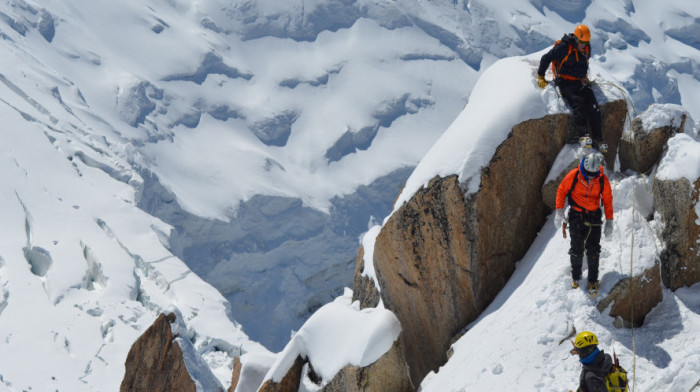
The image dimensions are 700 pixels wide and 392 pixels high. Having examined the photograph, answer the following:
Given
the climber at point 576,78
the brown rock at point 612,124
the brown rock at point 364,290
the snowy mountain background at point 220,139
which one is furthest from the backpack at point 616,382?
the snowy mountain background at point 220,139

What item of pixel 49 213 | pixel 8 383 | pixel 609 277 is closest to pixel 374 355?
pixel 609 277

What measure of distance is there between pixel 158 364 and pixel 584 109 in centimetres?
828

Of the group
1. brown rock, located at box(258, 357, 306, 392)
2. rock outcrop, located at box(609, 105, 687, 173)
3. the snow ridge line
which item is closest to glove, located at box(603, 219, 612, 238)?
rock outcrop, located at box(609, 105, 687, 173)

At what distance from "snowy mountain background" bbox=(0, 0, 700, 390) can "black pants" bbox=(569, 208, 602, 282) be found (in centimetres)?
1334

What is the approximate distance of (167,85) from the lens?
3731 cm

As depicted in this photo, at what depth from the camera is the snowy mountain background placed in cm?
2031

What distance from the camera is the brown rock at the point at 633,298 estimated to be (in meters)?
6.61

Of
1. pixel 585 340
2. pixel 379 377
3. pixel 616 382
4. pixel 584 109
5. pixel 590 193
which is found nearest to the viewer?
pixel 616 382

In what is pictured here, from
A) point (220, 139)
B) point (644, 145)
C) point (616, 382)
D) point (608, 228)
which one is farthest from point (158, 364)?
point (220, 139)

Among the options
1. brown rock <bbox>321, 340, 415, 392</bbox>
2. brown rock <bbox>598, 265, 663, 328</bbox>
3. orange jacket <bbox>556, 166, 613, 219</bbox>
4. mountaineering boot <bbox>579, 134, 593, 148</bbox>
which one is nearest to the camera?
brown rock <bbox>598, 265, 663, 328</bbox>

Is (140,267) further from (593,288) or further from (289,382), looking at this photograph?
(593,288)

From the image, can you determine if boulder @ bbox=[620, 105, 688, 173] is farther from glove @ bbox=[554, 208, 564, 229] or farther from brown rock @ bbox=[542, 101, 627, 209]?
glove @ bbox=[554, 208, 564, 229]

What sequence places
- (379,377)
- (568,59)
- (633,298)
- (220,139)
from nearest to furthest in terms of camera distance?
1. (633,298)
2. (379,377)
3. (568,59)
4. (220,139)

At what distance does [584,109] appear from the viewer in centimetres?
855
